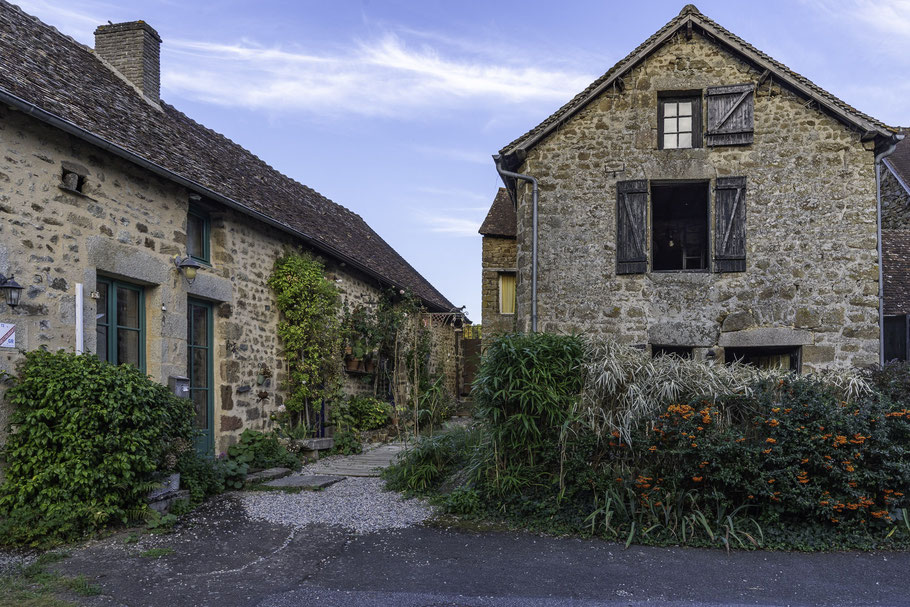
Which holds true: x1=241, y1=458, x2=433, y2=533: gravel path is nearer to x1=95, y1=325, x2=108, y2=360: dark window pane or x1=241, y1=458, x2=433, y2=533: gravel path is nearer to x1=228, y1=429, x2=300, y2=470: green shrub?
x1=228, y1=429, x2=300, y2=470: green shrub

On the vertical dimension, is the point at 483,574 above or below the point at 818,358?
below

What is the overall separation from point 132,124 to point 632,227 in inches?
255

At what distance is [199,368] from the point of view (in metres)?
8.39

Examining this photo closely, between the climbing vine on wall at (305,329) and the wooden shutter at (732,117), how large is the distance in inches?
235

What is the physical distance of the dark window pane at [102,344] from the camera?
6.67 m

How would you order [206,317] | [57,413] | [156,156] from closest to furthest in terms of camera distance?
[57,413], [156,156], [206,317]

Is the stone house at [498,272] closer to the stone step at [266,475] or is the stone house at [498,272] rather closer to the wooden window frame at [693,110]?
the wooden window frame at [693,110]

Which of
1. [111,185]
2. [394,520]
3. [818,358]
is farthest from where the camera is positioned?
[818,358]

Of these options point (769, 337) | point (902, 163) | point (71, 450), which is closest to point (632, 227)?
point (769, 337)

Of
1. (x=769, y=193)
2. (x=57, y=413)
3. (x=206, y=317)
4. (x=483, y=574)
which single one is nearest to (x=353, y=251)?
(x=206, y=317)

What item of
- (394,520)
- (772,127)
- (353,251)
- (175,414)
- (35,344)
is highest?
(772,127)

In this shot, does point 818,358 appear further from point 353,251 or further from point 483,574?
point 353,251

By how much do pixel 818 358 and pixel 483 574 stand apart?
6.53 m

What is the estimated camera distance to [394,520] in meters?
6.25
